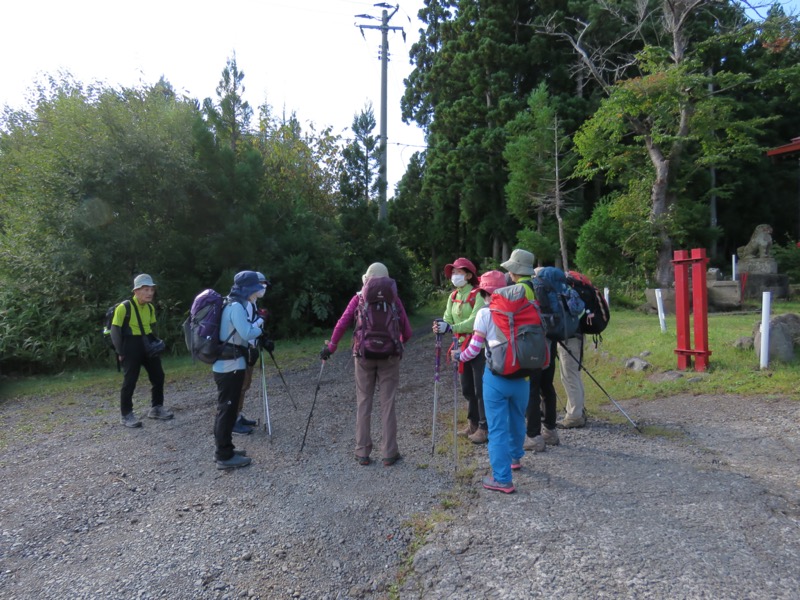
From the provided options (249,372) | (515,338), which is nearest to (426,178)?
(249,372)

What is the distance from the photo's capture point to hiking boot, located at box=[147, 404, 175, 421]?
7016 millimetres

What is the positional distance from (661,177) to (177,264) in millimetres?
16155

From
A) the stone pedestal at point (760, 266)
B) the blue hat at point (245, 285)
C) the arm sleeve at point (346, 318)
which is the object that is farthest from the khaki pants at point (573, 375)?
the stone pedestal at point (760, 266)

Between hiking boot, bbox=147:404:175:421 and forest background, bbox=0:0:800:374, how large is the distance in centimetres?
573

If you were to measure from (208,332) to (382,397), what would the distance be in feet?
5.61

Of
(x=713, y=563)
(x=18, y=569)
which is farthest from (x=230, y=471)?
(x=713, y=563)

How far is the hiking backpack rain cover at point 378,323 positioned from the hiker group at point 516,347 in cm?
44

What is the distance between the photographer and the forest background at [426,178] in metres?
11.8

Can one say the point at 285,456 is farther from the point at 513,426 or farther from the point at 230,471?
the point at 513,426

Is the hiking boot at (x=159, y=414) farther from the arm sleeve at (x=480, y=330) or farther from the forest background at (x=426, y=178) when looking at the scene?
the forest background at (x=426, y=178)

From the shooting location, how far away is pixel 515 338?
404cm

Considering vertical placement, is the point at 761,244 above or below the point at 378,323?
above

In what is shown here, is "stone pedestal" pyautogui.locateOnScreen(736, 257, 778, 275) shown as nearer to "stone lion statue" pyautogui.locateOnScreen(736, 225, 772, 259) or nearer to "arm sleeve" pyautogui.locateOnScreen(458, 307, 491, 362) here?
"stone lion statue" pyautogui.locateOnScreen(736, 225, 772, 259)

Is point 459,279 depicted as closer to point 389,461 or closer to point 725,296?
point 389,461
